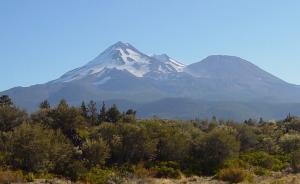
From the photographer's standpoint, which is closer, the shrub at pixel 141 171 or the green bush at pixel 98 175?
the green bush at pixel 98 175

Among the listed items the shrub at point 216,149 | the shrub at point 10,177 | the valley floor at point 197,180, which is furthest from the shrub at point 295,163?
the shrub at point 10,177

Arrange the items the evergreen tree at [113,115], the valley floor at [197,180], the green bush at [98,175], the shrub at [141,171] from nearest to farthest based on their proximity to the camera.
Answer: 1. the valley floor at [197,180]
2. the green bush at [98,175]
3. the shrub at [141,171]
4. the evergreen tree at [113,115]

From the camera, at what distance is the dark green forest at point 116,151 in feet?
94.8

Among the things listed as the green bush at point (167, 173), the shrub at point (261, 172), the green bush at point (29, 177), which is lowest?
the shrub at point (261, 172)

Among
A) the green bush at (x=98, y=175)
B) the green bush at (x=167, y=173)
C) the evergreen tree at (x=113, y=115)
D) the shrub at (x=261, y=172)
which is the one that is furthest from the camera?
the evergreen tree at (x=113, y=115)

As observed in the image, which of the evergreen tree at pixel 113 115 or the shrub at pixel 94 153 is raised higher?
the evergreen tree at pixel 113 115

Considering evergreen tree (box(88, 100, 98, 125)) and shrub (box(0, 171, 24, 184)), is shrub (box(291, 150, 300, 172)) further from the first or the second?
shrub (box(0, 171, 24, 184))

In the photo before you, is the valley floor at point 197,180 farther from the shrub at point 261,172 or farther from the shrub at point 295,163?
the shrub at point 295,163

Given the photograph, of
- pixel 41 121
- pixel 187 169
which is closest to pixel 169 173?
pixel 187 169

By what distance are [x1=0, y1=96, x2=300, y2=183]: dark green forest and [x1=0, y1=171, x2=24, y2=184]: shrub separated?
3.5 inches

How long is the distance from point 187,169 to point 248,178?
413cm

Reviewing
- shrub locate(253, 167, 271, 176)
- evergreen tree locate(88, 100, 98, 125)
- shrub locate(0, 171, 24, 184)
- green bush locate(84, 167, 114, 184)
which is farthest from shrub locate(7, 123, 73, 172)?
evergreen tree locate(88, 100, 98, 125)

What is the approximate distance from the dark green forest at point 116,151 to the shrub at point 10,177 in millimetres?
90

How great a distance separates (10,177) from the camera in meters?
26.2
